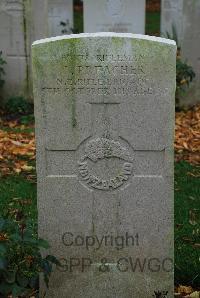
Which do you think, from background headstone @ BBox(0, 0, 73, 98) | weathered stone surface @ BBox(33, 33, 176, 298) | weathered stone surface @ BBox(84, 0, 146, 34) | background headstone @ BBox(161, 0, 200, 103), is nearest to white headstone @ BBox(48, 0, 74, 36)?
weathered stone surface @ BBox(84, 0, 146, 34)

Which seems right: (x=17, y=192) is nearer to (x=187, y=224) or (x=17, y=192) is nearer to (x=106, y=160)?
(x=187, y=224)

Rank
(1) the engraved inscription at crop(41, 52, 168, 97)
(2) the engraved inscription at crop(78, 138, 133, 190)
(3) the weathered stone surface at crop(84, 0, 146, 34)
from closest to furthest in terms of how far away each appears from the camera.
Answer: (1) the engraved inscription at crop(41, 52, 168, 97) → (2) the engraved inscription at crop(78, 138, 133, 190) → (3) the weathered stone surface at crop(84, 0, 146, 34)

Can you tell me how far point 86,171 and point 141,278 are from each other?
29.7 inches

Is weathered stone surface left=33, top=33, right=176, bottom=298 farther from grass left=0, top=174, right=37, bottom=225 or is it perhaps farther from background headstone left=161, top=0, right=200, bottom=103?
background headstone left=161, top=0, right=200, bottom=103

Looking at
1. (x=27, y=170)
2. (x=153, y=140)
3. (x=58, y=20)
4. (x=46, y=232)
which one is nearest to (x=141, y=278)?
(x=46, y=232)

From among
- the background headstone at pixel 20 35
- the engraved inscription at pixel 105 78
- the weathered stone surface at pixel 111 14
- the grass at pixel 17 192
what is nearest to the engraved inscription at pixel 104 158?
the engraved inscription at pixel 105 78

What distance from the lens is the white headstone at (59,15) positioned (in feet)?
40.8

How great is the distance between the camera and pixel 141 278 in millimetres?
3625

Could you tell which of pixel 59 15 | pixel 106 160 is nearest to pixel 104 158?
pixel 106 160

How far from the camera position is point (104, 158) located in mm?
3443

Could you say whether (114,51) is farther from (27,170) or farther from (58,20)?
(58,20)

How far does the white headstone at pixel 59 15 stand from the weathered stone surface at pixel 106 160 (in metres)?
9.21

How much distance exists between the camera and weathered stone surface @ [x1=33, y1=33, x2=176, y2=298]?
3.28 metres

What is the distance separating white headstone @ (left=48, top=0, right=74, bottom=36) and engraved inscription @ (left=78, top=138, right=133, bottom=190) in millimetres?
9216
